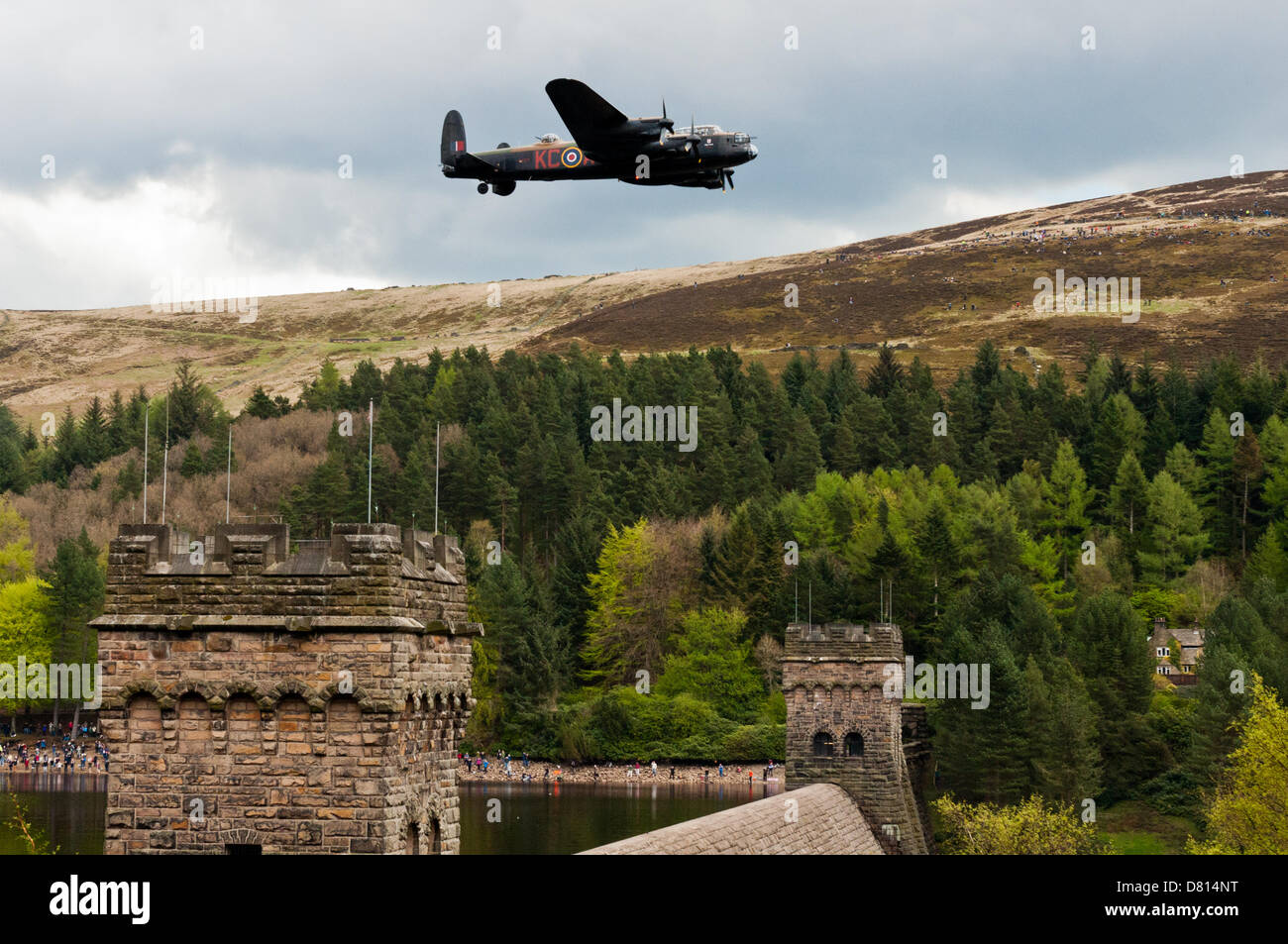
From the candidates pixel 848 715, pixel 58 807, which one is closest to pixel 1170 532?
pixel 848 715

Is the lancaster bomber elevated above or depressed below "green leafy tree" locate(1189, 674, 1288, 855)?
above

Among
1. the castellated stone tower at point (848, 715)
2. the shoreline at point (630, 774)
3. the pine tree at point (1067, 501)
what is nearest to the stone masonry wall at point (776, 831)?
the castellated stone tower at point (848, 715)

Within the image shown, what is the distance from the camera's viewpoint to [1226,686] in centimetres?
7244

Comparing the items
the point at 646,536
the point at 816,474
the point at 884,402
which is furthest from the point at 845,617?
the point at 884,402

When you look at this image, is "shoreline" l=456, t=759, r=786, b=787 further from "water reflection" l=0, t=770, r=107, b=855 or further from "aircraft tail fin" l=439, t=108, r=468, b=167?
"aircraft tail fin" l=439, t=108, r=468, b=167

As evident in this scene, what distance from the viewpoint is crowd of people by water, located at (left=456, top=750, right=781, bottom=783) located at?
104 metres

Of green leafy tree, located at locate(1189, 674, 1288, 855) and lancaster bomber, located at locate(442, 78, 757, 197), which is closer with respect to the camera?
lancaster bomber, located at locate(442, 78, 757, 197)

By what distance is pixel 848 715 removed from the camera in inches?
1982

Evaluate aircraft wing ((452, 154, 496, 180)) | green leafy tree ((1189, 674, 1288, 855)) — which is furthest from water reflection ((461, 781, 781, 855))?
aircraft wing ((452, 154, 496, 180))

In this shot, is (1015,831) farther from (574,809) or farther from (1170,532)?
(1170,532)

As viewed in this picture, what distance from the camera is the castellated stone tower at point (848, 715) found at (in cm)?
5003

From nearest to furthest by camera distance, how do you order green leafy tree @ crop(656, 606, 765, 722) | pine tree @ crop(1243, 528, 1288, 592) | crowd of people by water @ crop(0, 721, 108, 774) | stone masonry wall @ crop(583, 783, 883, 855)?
stone masonry wall @ crop(583, 783, 883, 855), crowd of people by water @ crop(0, 721, 108, 774), green leafy tree @ crop(656, 606, 765, 722), pine tree @ crop(1243, 528, 1288, 592)

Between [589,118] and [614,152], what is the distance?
1683 mm
